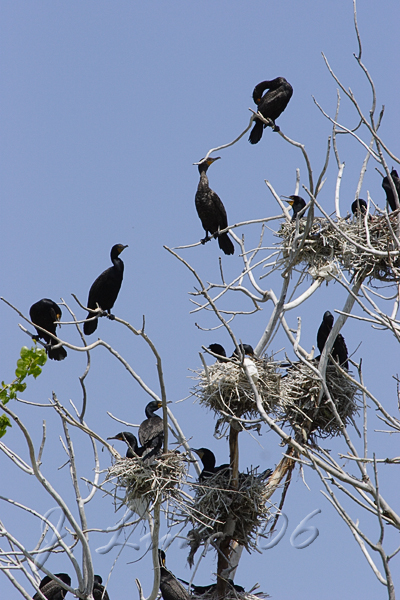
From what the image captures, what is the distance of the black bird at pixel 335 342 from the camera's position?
8.73 m

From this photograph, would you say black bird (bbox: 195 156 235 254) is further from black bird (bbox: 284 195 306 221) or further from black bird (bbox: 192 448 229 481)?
black bird (bbox: 192 448 229 481)

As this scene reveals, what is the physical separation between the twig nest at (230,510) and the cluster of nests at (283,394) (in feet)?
2.06

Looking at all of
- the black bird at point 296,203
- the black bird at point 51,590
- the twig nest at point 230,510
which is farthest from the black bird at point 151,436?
the black bird at point 296,203

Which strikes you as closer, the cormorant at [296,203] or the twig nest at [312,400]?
the twig nest at [312,400]

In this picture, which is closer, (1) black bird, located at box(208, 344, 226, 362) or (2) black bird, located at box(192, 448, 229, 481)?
(2) black bird, located at box(192, 448, 229, 481)

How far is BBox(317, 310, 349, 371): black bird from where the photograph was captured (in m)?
8.73

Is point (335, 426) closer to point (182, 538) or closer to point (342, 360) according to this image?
point (342, 360)

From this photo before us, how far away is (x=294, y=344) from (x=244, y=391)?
63cm

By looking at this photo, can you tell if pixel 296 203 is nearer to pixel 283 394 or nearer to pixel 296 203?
pixel 296 203

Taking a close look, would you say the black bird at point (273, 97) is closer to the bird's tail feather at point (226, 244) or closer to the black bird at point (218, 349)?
the bird's tail feather at point (226, 244)

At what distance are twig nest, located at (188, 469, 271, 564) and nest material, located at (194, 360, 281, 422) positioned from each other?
0.64m

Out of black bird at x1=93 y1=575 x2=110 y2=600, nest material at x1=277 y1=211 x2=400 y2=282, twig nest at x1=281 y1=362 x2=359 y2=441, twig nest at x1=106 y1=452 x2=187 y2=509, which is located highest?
nest material at x1=277 y1=211 x2=400 y2=282

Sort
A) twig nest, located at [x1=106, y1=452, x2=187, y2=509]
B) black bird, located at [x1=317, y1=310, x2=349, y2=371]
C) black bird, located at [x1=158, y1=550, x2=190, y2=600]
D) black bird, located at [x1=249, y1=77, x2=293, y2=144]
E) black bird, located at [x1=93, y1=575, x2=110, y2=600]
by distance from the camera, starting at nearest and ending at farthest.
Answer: twig nest, located at [x1=106, y1=452, x2=187, y2=509], black bird, located at [x1=158, y1=550, x2=190, y2=600], black bird, located at [x1=93, y1=575, x2=110, y2=600], black bird, located at [x1=317, y1=310, x2=349, y2=371], black bird, located at [x1=249, y1=77, x2=293, y2=144]

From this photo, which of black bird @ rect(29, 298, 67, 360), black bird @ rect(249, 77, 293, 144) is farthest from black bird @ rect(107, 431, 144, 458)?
black bird @ rect(249, 77, 293, 144)
